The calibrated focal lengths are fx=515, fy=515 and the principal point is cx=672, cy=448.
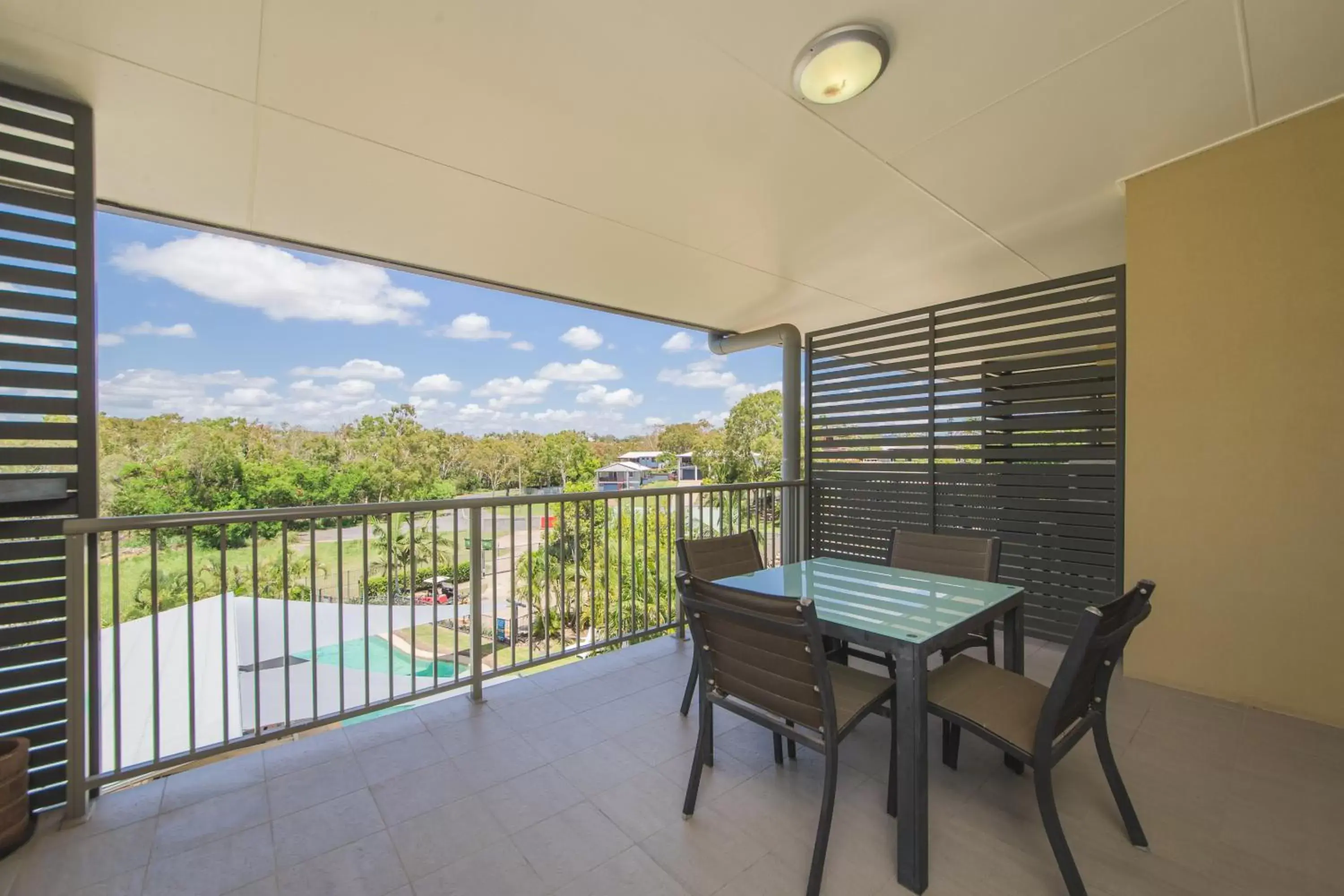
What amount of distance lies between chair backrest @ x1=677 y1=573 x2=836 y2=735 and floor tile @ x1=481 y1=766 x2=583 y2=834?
2.40 feet

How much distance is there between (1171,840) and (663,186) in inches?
135

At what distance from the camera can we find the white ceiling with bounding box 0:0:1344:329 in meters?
1.79

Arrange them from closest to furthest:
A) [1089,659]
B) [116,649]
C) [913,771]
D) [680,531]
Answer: [1089,659] → [913,771] → [116,649] → [680,531]

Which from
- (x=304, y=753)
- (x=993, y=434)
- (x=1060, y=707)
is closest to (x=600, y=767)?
(x=304, y=753)

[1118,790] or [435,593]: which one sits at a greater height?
[435,593]

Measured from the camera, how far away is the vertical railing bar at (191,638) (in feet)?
6.52

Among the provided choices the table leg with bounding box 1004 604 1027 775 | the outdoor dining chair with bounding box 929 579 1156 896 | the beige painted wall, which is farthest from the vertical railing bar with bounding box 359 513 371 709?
the beige painted wall

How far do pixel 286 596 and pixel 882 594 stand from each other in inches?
99.2

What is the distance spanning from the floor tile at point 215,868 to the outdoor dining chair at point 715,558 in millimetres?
1614

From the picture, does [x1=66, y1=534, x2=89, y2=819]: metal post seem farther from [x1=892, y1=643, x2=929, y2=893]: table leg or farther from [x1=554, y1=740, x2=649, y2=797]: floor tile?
[x1=892, y1=643, x2=929, y2=893]: table leg

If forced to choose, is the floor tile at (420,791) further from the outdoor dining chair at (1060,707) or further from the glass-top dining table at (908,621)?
the outdoor dining chair at (1060,707)

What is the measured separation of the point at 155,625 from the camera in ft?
6.23

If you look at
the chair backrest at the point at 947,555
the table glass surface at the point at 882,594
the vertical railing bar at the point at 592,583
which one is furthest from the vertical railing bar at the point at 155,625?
the chair backrest at the point at 947,555

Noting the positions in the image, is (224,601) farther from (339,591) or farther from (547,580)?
(547,580)
